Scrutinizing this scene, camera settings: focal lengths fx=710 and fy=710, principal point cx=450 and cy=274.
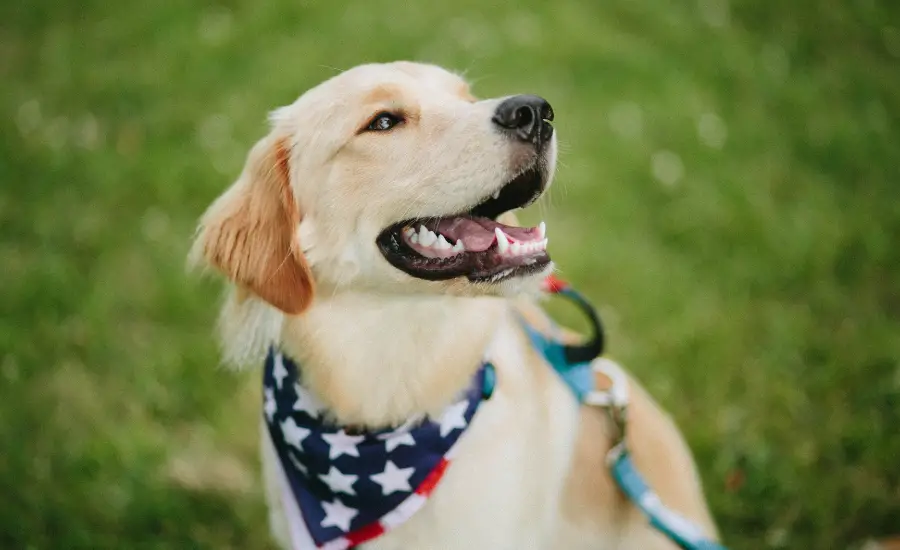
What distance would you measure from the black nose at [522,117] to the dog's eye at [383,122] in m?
0.35

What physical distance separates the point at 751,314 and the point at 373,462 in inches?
99.5

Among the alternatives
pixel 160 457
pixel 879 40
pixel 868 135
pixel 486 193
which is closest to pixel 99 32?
pixel 160 457

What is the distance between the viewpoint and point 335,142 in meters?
2.11

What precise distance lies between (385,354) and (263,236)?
51cm

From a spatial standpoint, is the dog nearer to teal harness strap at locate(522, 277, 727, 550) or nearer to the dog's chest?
the dog's chest

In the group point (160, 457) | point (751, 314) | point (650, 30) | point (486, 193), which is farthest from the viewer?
point (650, 30)

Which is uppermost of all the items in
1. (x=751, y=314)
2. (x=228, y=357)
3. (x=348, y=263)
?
(x=348, y=263)

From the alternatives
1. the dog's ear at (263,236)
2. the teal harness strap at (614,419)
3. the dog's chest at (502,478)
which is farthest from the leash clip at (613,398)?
the dog's ear at (263,236)

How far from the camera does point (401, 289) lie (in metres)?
2.04

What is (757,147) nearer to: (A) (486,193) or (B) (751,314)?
(B) (751,314)

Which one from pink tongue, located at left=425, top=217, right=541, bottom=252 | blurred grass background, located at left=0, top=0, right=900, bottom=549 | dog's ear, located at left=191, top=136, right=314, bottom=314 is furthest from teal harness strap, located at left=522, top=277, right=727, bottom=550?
blurred grass background, located at left=0, top=0, right=900, bottom=549

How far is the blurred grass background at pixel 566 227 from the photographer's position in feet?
9.93

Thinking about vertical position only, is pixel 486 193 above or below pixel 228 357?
above

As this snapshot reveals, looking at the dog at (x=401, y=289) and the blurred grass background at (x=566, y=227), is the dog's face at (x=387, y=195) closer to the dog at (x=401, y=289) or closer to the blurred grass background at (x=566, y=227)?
A: the dog at (x=401, y=289)
